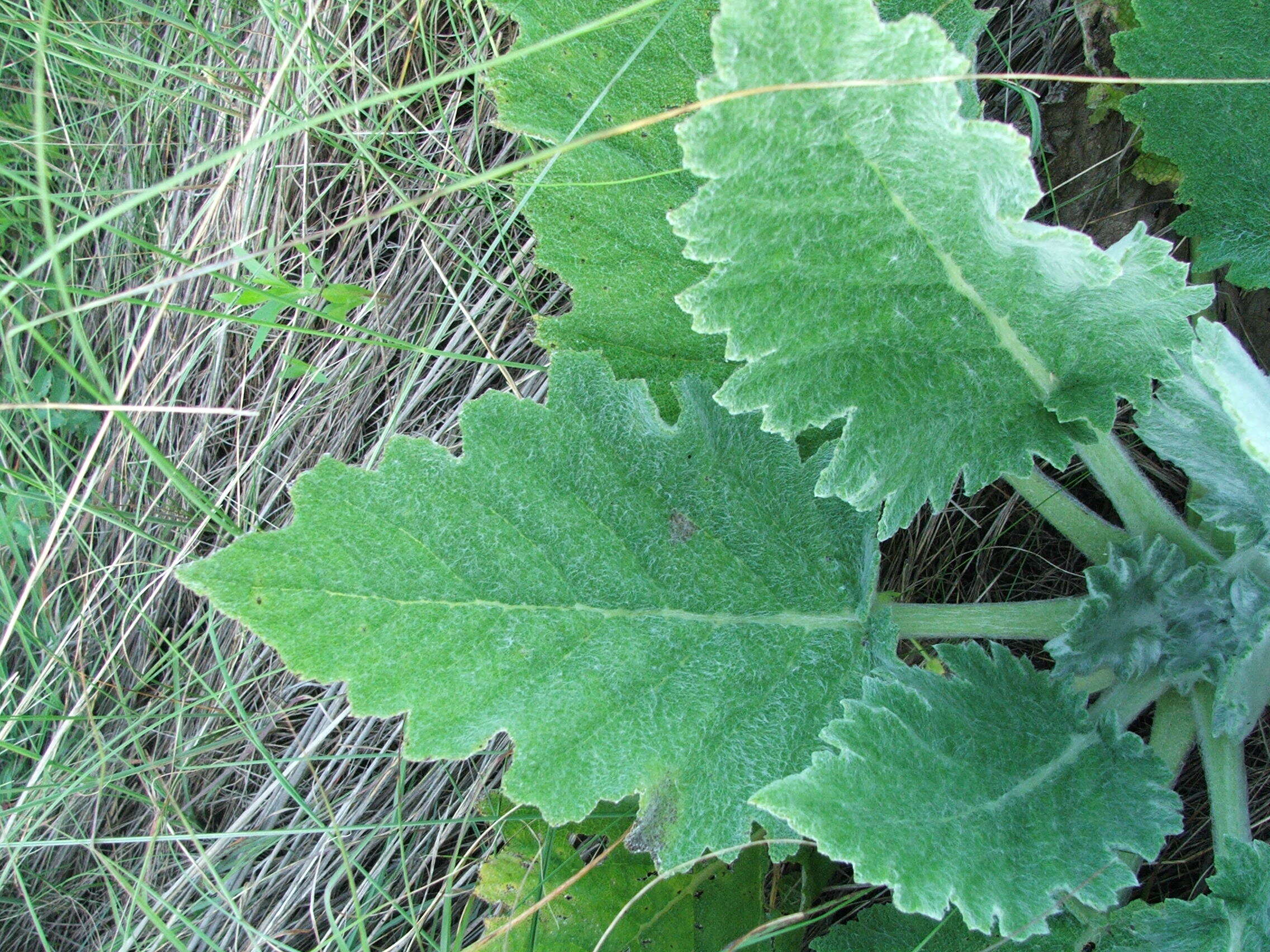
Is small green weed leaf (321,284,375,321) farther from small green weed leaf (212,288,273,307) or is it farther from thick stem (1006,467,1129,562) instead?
thick stem (1006,467,1129,562)

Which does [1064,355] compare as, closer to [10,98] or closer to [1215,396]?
[1215,396]

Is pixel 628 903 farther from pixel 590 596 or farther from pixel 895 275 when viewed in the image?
pixel 895 275

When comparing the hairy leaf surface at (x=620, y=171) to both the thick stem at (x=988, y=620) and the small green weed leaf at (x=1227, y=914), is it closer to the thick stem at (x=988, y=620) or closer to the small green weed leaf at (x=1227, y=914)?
the thick stem at (x=988, y=620)

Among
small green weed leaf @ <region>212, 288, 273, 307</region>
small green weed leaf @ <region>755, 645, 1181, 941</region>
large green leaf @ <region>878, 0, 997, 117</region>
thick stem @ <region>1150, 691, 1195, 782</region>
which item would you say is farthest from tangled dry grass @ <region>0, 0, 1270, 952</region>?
small green weed leaf @ <region>755, 645, 1181, 941</region>

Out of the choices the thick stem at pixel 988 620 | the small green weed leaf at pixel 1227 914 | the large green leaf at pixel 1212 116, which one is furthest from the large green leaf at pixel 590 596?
the large green leaf at pixel 1212 116

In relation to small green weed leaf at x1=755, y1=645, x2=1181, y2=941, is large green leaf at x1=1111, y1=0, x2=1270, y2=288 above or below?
above

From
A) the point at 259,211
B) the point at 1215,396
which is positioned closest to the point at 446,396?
the point at 259,211

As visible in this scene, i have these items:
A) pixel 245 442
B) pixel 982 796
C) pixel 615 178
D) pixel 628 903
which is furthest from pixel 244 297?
pixel 982 796

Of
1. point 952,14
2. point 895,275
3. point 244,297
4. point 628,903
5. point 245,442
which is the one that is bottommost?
point 628,903
